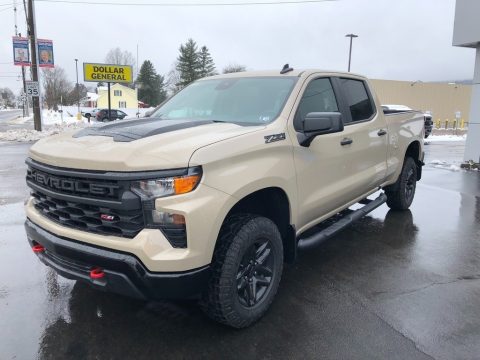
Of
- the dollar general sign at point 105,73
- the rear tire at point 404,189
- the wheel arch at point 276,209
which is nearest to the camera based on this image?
the wheel arch at point 276,209

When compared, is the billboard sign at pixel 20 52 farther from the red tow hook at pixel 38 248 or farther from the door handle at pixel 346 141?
the door handle at pixel 346 141

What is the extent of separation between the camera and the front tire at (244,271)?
2.84 m

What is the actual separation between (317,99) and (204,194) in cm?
192

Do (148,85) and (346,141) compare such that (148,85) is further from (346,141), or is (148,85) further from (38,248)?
(38,248)

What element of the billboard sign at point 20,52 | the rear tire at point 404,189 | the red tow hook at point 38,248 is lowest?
the rear tire at point 404,189

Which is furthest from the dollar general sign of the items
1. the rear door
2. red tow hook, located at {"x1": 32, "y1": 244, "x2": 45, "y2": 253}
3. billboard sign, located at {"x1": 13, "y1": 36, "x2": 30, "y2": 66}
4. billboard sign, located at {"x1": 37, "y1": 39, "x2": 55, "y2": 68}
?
red tow hook, located at {"x1": 32, "y1": 244, "x2": 45, "y2": 253}

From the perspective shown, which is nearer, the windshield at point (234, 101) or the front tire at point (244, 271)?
the front tire at point (244, 271)

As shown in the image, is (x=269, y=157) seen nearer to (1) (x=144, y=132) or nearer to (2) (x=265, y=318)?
(1) (x=144, y=132)

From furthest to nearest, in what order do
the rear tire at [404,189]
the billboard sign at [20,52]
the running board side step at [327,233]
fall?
1. the billboard sign at [20,52]
2. the rear tire at [404,189]
3. the running board side step at [327,233]

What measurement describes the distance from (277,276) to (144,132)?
1514 mm

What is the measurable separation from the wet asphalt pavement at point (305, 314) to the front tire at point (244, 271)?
7.4 inches

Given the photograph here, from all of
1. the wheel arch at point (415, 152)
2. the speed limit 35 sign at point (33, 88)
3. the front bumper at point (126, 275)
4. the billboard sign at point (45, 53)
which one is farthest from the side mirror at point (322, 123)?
the billboard sign at point (45, 53)

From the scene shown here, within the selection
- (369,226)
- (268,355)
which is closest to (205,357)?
(268,355)

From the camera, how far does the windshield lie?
370cm
